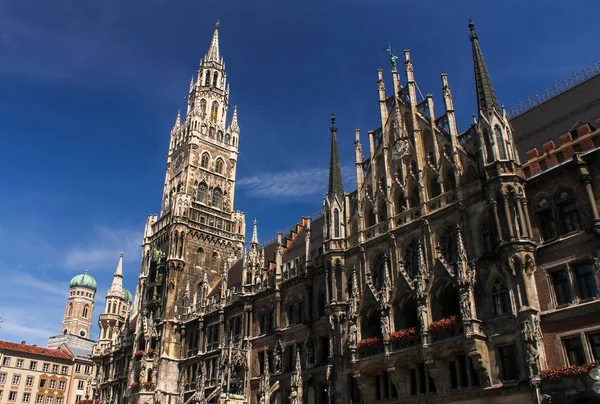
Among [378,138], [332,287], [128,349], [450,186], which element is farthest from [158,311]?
[450,186]

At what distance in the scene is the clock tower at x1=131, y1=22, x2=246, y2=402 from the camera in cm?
5575

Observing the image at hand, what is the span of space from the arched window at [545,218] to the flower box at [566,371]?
6.34 m

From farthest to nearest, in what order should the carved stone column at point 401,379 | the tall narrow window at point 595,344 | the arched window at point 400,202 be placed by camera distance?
the arched window at point 400,202, the carved stone column at point 401,379, the tall narrow window at point 595,344

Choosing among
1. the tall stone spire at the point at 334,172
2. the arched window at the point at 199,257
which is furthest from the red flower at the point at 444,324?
the arched window at the point at 199,257

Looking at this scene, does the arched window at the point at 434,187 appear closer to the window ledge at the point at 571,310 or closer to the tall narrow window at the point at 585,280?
the tall narrow window at the point at 585,280

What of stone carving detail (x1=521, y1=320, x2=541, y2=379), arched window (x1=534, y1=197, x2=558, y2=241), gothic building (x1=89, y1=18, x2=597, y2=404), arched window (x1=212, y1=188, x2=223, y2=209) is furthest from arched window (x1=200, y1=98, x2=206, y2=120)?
stone carving detail (x1=521, y1=320, x2=541, y2=379)

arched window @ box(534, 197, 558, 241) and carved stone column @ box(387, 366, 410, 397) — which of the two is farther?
carved stone column @ box(387, 366, 410, 397)

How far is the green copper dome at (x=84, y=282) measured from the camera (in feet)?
448

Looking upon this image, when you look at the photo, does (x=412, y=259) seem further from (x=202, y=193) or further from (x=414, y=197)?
(x=202, y=193)

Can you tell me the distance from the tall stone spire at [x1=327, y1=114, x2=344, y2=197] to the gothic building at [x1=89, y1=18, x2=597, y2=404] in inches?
4.7

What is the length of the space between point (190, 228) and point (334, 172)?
24.5m

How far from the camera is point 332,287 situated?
36750mm

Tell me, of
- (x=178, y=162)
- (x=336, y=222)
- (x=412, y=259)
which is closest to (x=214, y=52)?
(x=178, y=162)

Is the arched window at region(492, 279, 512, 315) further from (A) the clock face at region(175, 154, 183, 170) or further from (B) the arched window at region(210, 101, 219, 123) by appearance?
(B) the arched window at region(210, 101, 219, 123)
